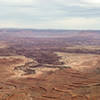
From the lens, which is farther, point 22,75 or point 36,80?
point 22,75

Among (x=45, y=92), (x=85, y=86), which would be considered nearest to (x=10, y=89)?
(x=45, y=92)

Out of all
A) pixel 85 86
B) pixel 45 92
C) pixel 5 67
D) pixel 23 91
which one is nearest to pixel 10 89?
pixel 23 91

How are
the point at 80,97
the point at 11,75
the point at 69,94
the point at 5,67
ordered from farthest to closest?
the point at 5,67
the point at 11,75
the point at 69,94
the point at 80,97

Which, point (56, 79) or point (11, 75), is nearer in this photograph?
point (56, 79)

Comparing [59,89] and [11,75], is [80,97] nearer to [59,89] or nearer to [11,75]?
[59,89]

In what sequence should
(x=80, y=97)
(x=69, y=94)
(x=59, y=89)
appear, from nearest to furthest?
(x=80, y=97), (x=69, y=94), (x=59, y=89)

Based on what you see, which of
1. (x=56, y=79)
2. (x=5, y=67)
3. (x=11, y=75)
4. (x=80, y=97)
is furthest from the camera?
(x=5, y=67)

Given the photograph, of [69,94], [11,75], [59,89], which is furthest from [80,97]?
[11,75]

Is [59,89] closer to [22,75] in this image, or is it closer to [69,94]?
[69,94]

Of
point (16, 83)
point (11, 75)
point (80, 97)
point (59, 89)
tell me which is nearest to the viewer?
point (80, 97)
